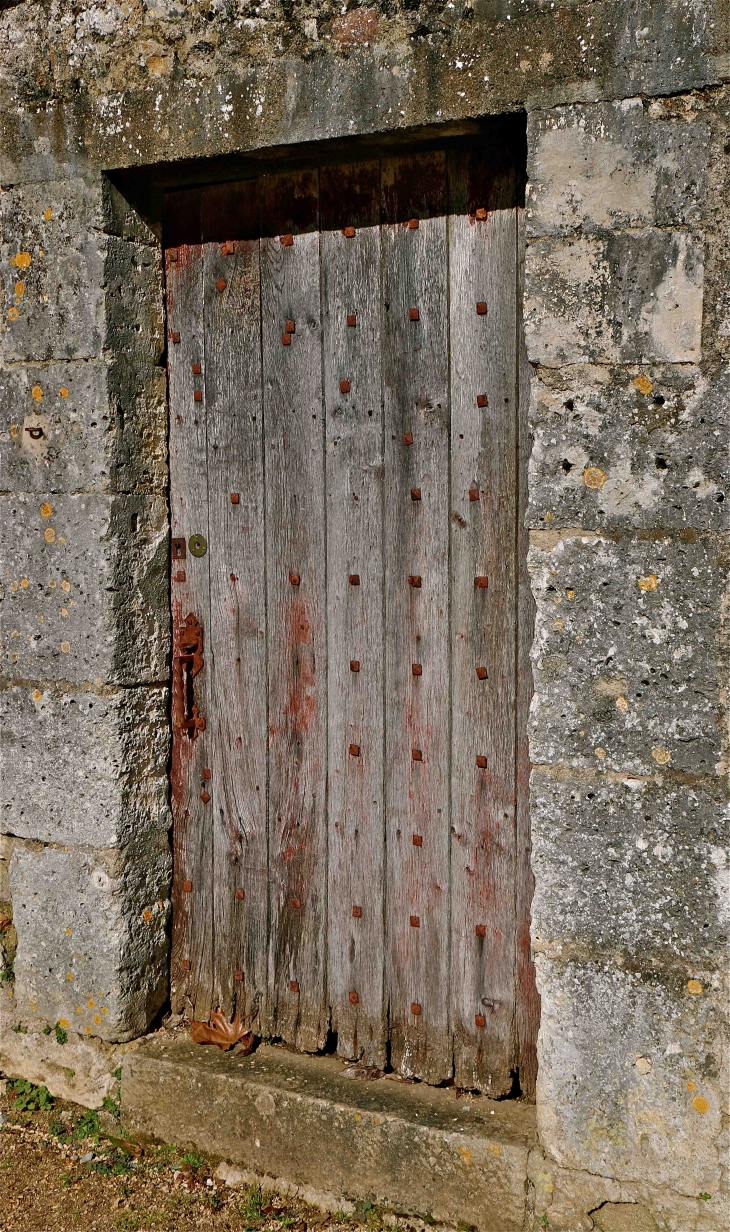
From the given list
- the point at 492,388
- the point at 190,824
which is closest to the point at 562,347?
the point at 492,388

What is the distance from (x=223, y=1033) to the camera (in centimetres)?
297

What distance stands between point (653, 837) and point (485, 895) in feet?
1.83

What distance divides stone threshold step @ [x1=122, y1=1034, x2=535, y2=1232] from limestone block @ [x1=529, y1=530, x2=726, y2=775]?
3.15 ft

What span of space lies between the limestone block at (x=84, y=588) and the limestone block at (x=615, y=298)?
120 cm

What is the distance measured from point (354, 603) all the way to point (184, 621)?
21.1 inches

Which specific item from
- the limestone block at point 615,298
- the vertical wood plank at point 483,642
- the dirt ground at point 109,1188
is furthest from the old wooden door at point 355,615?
the dirt ground at point 109,1188

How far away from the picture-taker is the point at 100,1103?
9.75 feet

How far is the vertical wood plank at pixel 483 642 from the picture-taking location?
2.54 metres

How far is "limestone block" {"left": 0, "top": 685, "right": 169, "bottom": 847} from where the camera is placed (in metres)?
2.87

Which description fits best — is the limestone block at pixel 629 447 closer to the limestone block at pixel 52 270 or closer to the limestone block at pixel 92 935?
the limestone block at pixel 52 270

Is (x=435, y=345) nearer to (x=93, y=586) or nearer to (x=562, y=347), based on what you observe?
(x=562, y=347)

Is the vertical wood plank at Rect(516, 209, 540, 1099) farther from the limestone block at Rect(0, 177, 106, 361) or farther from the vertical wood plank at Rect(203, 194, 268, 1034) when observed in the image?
the limestone block at Rect(0, 177, 106, 361)

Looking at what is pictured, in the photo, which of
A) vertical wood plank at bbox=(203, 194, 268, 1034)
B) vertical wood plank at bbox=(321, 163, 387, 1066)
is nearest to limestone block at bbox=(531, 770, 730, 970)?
vertical wood plank at bbox=(321, 163, 387, 1066)

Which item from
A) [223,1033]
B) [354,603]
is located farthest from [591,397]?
[223,1033]
